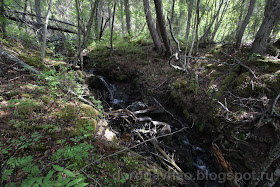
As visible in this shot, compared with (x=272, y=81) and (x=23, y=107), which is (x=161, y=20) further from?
(x=23, y=107)

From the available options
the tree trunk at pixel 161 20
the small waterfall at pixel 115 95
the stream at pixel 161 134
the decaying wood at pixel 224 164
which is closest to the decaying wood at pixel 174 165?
the stream at pixel 161 134

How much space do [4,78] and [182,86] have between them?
19.7 feet

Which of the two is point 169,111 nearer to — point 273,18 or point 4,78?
point 273,18

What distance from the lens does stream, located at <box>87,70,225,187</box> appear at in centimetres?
367

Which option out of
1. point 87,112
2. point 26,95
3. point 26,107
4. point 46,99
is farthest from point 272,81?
point 26,95

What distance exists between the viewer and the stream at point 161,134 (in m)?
3.67

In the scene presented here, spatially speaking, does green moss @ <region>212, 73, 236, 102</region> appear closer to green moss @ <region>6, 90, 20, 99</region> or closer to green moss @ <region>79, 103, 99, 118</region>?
green moss @ <region>79, 103, 99, 118</region>

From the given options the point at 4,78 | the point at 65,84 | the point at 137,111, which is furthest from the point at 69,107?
the point at 137,111

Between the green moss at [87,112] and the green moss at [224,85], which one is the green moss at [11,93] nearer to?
the green moss at [87,112]

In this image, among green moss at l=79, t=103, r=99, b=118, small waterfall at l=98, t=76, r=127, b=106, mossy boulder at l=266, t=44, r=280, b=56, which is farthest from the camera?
small waterfall at l=98, t=76, r=127, b=106

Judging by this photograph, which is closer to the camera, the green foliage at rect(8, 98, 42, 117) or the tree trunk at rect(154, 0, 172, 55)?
the green foliage at rect(8, 98, 42, 117)

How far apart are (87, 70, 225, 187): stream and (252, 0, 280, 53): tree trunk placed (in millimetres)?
4434

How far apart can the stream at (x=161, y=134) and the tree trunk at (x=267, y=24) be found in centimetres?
443

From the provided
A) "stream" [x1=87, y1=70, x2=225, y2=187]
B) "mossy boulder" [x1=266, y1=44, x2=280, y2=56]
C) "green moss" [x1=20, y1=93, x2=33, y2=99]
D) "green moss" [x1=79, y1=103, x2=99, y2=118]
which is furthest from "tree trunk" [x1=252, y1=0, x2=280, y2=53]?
"green moss" [x1=20, y1=93, x2=33, y2=99]
